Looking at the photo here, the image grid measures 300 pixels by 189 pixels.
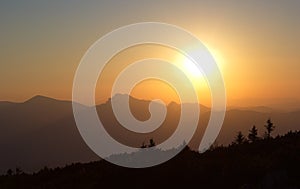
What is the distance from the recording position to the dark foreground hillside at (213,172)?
19.1 m

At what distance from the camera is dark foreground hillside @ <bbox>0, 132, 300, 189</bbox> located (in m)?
19.1

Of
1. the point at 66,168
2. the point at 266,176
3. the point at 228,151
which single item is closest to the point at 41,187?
the point at 66,168

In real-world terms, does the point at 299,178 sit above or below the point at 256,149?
below

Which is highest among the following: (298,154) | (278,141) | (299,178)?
(278,141)

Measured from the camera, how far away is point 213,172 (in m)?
21.0

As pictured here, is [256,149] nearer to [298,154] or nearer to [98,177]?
[298,154]

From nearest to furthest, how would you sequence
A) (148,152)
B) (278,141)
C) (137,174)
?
(137,174) → (278,141) → (148,152)

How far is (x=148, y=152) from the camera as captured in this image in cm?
2909

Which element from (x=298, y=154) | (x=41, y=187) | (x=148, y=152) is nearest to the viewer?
(x=298, y=154)

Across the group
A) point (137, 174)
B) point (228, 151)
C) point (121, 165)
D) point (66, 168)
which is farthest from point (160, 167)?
point (66, 168)

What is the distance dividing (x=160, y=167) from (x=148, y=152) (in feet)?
19.5

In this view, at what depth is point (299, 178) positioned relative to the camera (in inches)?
719

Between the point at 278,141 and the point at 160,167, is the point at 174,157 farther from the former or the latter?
the point at 278,141

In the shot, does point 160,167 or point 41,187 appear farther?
point 41,187
